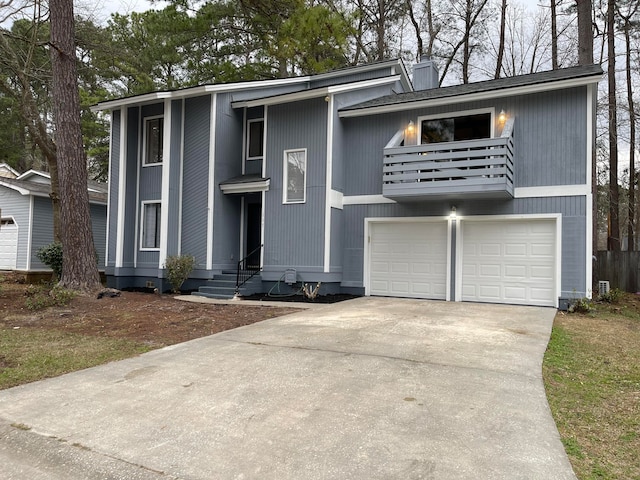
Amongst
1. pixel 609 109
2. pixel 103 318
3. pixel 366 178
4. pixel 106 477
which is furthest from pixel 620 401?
pixel 609 109

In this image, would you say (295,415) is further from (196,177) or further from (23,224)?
(23,224)

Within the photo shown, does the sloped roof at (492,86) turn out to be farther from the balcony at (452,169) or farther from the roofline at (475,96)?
the balcony at (452,169)

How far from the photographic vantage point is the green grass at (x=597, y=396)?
278 cm

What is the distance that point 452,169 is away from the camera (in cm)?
980

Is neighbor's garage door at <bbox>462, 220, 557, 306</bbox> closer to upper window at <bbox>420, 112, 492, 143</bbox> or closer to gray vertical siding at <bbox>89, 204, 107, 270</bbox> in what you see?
upper window at <bbox>420, 112, 492, 143</bbox>

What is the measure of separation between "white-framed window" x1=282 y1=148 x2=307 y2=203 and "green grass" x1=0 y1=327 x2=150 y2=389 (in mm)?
6243

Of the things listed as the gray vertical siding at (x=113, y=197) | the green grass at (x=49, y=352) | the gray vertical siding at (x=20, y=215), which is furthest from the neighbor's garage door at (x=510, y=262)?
the gray vertical siding at (x=20, y=215)

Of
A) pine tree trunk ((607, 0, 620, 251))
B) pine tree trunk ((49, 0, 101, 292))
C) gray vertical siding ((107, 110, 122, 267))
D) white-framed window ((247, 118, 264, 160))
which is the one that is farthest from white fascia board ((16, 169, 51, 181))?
pine tree trunk ((607, 0, 620, 251))

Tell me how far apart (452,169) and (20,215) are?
50.5ft

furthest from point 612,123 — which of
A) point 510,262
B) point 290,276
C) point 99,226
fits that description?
point 99,226

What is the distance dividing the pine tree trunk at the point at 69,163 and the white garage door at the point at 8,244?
27.1 ft

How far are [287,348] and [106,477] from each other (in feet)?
9.86

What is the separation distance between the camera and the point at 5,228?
16703 millimetres

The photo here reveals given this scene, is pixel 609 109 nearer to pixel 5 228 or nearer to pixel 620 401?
pixel 620 401
